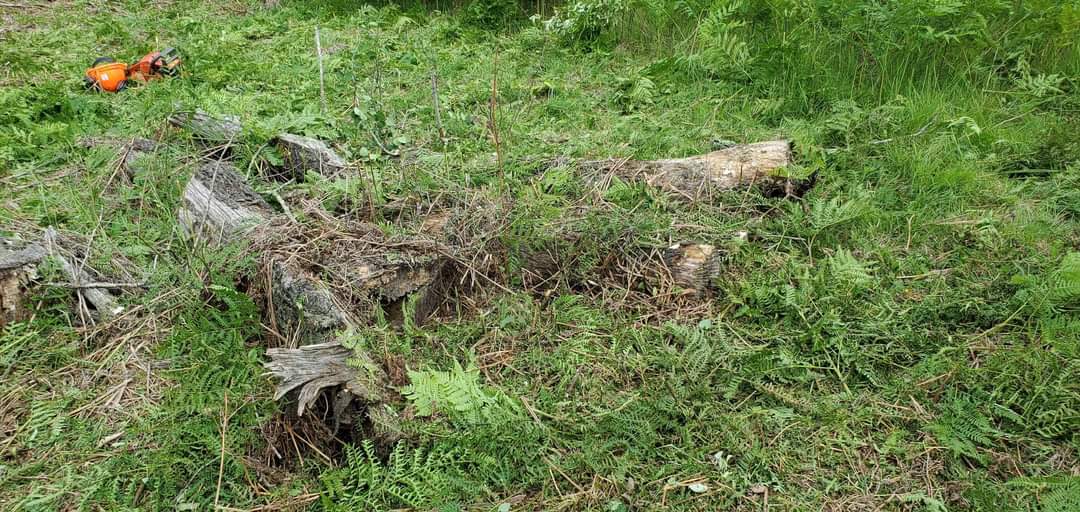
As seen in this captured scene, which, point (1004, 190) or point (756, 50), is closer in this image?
point (1004, 190)

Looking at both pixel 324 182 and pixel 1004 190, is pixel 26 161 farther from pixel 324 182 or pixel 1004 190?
pixel 1004 190

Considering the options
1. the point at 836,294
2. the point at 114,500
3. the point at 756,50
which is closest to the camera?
the point at 114,500

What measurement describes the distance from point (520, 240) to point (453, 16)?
5.76 metres

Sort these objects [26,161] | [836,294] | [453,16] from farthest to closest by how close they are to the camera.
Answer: [453,16] → [26,161] → [836,294]

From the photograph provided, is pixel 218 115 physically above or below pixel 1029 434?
above

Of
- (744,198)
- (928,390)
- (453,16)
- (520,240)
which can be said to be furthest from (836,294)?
(453,16)

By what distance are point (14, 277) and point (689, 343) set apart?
3.02 meters

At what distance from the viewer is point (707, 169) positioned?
3820mm

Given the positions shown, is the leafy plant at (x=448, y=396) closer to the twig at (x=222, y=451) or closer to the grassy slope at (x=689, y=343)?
the grassy slope at (x=689, y=343)

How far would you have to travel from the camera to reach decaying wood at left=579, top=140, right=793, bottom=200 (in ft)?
12.3

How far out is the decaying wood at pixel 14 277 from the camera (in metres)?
3.10

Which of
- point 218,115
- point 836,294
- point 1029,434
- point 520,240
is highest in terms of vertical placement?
point 218,115

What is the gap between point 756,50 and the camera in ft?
17.5

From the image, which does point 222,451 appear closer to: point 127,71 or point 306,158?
→ point 306,158
